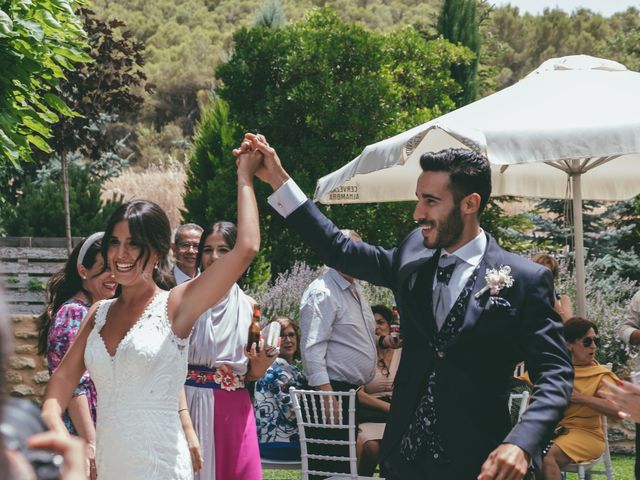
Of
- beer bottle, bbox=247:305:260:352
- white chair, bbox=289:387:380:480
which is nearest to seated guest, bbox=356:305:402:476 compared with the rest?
white chair, bbox=289:387:380:480

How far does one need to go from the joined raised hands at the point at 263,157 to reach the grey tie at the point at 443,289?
64cm

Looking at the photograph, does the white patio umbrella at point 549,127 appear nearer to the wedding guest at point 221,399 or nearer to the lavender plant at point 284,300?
the wedding guest at point 221,399

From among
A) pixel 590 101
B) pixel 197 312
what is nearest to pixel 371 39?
pixel 590 101

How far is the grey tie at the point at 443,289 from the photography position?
138 inches

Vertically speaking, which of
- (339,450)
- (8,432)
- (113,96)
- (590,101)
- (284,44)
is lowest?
(339,450)

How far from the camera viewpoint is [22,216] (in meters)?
17.0

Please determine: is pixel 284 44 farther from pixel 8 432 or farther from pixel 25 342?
pixel 8 432

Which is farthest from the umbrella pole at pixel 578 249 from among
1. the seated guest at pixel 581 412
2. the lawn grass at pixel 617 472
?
the lawn grass at pixel 617 472

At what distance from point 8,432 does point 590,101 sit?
5875mm

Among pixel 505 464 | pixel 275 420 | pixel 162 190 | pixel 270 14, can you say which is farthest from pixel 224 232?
pixel 162 190

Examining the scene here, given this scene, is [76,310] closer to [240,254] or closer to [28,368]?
[240,254]

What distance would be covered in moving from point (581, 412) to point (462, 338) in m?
3.54

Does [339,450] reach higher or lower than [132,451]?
lower

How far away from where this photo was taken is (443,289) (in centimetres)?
357
